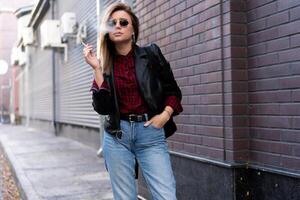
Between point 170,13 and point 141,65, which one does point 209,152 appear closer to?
point 141,65

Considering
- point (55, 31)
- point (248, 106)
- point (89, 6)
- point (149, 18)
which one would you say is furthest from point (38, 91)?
point (248, 106)

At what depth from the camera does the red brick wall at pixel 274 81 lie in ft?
11.1

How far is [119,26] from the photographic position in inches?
126

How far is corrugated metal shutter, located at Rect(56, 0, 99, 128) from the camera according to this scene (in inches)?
455

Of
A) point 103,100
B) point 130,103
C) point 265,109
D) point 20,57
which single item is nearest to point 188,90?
point 265,109

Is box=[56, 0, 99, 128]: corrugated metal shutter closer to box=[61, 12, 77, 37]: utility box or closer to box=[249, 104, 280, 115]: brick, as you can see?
box=[61, 12, 77, 37]: utility box

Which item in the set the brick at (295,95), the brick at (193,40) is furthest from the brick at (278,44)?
the brick at (193,40)

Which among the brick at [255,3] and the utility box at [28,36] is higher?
the utility box at [28,36]

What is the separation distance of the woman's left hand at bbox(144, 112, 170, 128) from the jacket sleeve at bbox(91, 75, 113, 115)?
0.86ft

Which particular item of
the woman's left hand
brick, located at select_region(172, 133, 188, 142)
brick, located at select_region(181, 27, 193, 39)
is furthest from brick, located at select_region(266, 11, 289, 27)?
brick, located at select_region(172, 133, 188, 142)

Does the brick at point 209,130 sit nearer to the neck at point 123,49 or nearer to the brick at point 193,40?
the brick at point 193,40

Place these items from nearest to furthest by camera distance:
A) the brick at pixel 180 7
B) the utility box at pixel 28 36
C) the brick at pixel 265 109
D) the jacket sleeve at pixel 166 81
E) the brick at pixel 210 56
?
the jacket sleeve at pixel 166 81 → the brick at pixel 265 109 → the brick at pixel 210 56 → the brick at pixel 180 7 → the utility box at pixel 28 36

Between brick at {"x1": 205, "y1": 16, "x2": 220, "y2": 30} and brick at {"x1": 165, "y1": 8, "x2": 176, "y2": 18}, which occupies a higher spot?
brick at {"x1": 165, "y1": 8, "x2": 176, "y2": 18}

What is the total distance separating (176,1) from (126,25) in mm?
1679
